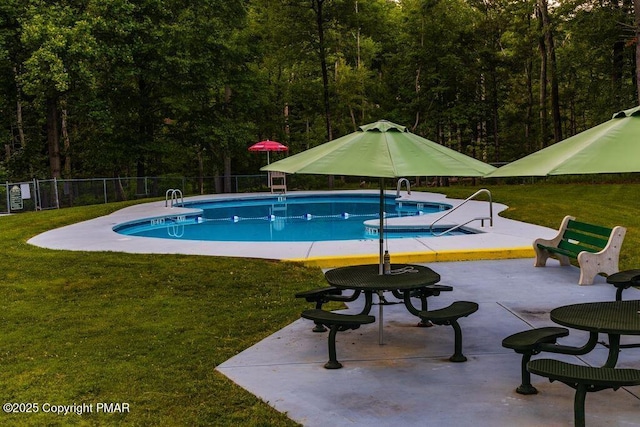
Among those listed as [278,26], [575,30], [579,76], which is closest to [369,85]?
[278,26]

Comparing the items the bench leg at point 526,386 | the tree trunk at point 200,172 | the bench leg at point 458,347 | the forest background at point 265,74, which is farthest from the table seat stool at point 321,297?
the tree trunk at point 200,172

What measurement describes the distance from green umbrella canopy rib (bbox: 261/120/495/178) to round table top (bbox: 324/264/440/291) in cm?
125

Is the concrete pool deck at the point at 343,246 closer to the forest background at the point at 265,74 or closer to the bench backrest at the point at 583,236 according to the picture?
the bench backrest at the point at 583,236

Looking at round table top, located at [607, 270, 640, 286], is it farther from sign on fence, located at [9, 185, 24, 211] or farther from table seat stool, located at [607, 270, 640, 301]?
sign on fence, located at [9, 185, 24, 211]

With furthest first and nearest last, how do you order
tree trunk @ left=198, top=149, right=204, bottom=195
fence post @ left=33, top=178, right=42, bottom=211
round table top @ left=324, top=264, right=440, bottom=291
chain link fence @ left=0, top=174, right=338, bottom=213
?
tree trunk @ left=198, top=149, right=204, bottom=195 < fence post @ left=33, top=178, right=42, bottom=211 < chain link fence @ left=0, top=174, right=338, bottom=213 < round table top @ left=324, top=264, right=440, bottom=291

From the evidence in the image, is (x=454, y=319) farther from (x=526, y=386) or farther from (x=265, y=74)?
(x=265, y=74)

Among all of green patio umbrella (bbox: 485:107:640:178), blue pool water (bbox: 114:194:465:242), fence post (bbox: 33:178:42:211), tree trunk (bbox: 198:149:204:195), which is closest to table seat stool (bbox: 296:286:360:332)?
green patio umbrella (bbox: 485:107:640:178)

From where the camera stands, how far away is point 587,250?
8.55 meters

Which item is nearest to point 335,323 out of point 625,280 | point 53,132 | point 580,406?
point 580,406

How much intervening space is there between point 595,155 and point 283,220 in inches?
658

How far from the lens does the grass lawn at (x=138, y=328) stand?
13.9 ft

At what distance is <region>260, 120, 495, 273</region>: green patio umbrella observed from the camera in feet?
15.2

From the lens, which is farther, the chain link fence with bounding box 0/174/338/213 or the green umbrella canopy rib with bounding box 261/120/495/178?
the chain link fence with bounding box 0/174/338/213

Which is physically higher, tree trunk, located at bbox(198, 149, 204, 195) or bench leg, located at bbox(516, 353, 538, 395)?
tree trunk, located at bbox(198, 149, 204, 195)
